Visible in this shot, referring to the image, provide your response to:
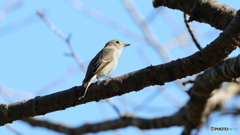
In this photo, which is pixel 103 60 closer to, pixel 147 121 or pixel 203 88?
pixel 147 121

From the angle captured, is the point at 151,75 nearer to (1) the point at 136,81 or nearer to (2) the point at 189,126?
(1) the point at 136,81

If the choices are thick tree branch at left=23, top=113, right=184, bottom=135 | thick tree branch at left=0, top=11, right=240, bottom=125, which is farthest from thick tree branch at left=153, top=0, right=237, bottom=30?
thick tree branch at left=23, top=113, right=184, bottom=135

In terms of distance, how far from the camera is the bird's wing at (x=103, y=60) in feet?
18.9

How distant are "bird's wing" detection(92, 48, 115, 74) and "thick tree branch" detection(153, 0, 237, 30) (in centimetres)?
181

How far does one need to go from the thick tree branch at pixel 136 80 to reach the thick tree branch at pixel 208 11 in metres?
1.05

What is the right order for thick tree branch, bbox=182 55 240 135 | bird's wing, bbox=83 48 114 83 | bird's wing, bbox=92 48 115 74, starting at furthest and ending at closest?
bird's wing, bbox=92 48 115 74 < bird's wing, bbox=83 48 114 83 < thick tree branch, bbox=182 55 240 135

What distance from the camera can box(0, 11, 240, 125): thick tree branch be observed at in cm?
298

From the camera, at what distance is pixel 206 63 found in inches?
120

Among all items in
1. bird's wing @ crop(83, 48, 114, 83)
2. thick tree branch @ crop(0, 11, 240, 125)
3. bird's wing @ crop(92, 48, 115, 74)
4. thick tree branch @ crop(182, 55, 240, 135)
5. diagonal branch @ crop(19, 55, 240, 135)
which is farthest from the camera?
bird's wing @ crop(92, 48, 115, 74)

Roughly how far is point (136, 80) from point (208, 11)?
148cm

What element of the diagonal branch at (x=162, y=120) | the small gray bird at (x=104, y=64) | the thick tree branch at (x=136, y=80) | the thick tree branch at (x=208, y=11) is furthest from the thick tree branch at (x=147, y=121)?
the thick tree branch at (x=136, y=80)

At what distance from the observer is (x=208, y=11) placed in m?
4.16

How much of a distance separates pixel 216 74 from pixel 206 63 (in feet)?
4.36

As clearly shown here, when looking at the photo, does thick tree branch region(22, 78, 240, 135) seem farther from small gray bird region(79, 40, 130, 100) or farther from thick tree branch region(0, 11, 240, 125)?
thick tree branch region(0, 11, 240, 125)
